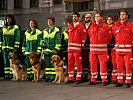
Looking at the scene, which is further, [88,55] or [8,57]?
[8,57]

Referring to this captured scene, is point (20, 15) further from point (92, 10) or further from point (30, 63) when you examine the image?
point (30, 63)

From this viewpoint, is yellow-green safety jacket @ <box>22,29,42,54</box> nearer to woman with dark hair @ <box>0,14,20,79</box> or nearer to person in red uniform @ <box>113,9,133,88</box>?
woman with dark hair @ <box>0,14,20,79</box>

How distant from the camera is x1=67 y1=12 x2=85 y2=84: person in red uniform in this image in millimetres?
9773

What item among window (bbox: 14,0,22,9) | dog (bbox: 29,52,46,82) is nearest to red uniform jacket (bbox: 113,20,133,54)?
dog (bbox: 29,52,46,82)

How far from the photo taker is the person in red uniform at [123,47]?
29.4ft

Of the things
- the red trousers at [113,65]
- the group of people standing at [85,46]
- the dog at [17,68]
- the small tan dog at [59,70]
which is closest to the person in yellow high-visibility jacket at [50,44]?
the group of people standing at [85,46]

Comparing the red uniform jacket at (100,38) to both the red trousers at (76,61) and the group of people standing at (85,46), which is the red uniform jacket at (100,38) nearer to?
the group of people standing at (85,46)

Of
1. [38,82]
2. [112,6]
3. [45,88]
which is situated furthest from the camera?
[112,6]

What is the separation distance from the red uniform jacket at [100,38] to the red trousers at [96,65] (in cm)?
13

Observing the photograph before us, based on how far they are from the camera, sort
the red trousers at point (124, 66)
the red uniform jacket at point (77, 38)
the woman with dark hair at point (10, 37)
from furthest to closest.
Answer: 1. the woman with dark hair at point (10, 37)
2. the red uniform jacket at point (77, 38)
3. the red trousers at point (124, 66)

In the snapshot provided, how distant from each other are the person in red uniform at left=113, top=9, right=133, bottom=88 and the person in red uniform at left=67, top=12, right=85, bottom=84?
1100 millimetres

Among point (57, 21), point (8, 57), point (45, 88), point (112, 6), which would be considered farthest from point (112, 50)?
point (57, 21)

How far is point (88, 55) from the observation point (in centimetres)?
1020

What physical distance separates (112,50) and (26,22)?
25081 millimetres
